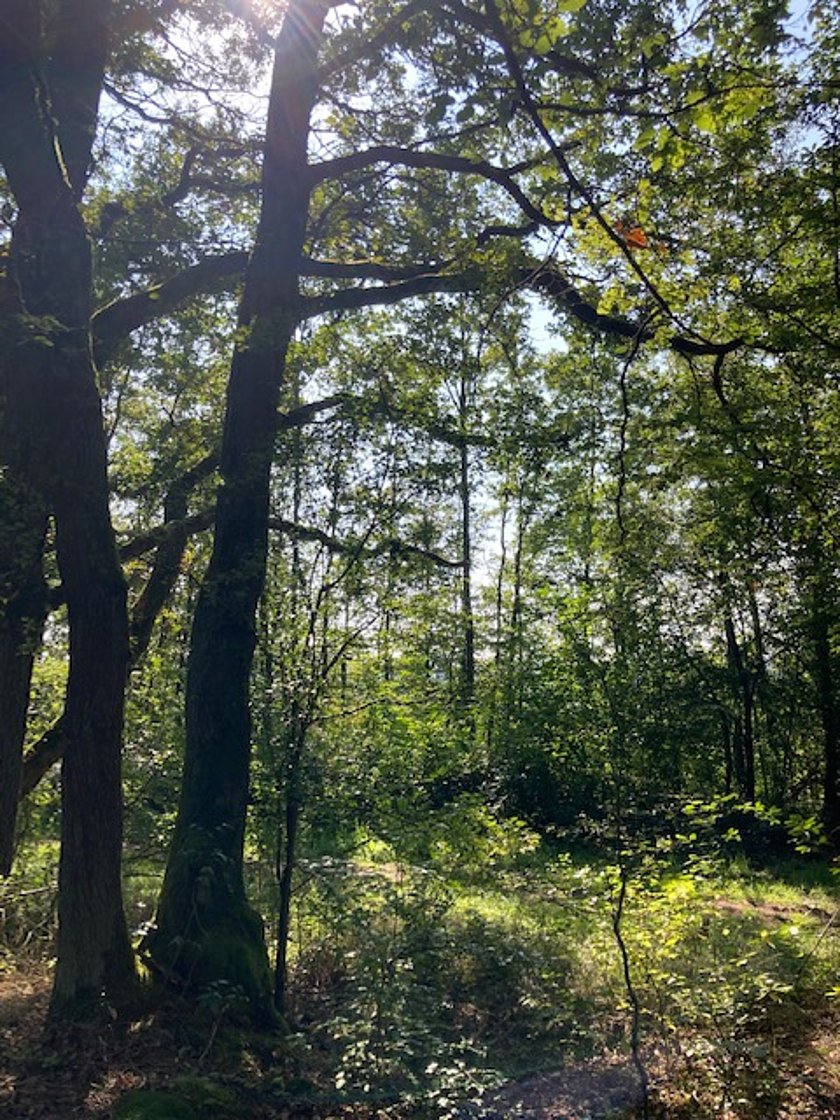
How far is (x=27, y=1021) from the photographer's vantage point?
5.18 metres

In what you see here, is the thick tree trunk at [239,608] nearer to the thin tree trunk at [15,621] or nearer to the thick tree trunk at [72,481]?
the thick tree trunk at [72,481]

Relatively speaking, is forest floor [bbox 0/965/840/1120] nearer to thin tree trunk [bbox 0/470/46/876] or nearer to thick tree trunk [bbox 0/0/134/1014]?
thick tree trunk [bbox 0/0/134/1014]

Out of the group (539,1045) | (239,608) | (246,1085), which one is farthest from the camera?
(239,608)

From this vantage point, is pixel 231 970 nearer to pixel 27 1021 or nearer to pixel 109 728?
pixel 27 1021

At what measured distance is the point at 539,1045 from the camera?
18.4 feet

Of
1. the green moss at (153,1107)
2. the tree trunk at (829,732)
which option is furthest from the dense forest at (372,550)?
the tree trunk at (829,732)

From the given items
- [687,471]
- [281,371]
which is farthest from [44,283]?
[687,471]

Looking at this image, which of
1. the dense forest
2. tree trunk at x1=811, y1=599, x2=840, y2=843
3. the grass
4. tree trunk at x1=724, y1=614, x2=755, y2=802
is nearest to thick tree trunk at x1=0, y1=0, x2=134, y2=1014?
the dense forest

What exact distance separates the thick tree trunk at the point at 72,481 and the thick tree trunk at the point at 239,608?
0.59m

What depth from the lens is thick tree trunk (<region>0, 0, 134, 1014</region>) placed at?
498cm

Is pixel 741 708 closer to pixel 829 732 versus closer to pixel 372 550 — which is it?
pixel 829 732

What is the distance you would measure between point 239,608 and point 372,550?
1058 millimetres

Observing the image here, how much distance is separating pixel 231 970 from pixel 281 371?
172 inches

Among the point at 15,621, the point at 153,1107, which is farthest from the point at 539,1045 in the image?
the point at 15,621
